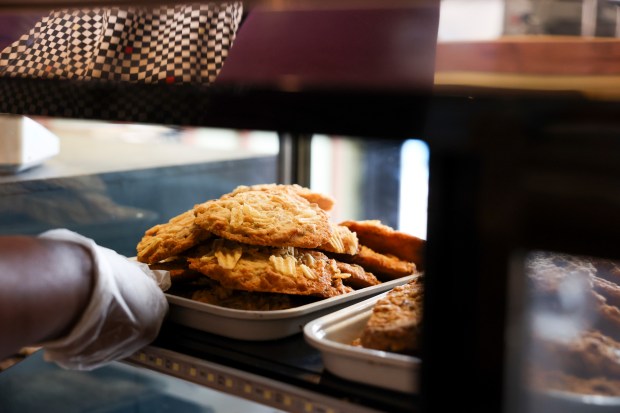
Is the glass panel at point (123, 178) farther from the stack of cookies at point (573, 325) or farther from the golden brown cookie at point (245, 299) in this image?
the stack of cookies at point (573, 325)

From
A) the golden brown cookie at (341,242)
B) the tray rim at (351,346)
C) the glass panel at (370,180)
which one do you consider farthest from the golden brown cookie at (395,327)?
the glass panel at (370,180)

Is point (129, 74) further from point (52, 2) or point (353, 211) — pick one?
point (353, 211)

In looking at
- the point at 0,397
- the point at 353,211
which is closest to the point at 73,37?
the point at 0,397

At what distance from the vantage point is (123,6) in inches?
27.5

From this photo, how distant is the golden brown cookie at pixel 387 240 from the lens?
1371 mm

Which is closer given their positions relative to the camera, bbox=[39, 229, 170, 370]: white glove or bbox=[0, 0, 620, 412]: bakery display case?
bbox=[0, 0, 620, 412]: bakery display case

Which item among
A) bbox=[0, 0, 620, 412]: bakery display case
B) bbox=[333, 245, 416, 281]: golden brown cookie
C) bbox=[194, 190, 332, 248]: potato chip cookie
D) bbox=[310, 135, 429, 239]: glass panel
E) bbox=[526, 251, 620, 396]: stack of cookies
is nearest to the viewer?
bbox=[0, 0, 620, 412]: bakery display case

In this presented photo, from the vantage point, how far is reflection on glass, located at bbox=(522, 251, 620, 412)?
59cm

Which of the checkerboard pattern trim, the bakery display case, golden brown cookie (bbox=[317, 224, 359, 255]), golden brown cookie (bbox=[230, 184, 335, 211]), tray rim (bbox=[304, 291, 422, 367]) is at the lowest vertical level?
tray rim (bbox=[304, 291, 422, 367])

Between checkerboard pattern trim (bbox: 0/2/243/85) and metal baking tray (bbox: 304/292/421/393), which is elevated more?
checkerboard pattern trim (bbox: 0/2/243/85)

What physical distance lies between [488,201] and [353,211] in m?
1.92

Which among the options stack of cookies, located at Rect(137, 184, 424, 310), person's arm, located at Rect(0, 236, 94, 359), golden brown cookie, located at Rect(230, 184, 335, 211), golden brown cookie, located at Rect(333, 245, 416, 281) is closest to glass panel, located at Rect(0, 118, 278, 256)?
golden brown cookie, located at Rect(230, 184, 335, 211)

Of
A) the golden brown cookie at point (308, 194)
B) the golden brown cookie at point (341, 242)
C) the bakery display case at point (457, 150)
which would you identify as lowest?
the golden brown cookie at point (341, 242)

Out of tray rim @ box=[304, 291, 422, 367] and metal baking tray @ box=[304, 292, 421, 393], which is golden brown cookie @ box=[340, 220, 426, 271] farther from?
metal baking tray @ box=[304, 292, 421, 393]
